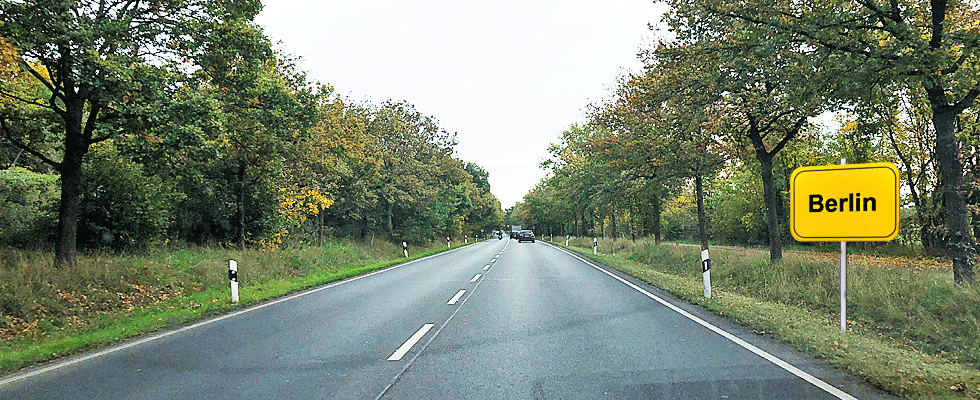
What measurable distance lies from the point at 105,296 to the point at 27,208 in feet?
21.1

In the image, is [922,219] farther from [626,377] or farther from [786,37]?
[626,377]

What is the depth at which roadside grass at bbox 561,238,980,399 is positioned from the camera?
16.0 feet

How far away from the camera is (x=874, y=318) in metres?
8.48

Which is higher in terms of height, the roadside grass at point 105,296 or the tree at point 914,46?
the tree at point 914,46

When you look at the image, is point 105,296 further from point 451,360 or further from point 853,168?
point 853,168

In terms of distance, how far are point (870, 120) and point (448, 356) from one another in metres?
11.5

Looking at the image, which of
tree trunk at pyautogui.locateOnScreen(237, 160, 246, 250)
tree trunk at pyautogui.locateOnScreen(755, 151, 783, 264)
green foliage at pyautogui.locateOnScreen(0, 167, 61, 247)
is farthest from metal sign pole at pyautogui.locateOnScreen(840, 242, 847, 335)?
tree trunk at pyautogui.locateOnScreen(237, 160, 246, 250)

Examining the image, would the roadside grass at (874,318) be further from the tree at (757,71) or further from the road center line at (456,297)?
the road center line at (456,297)

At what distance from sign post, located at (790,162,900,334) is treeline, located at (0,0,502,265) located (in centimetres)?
1031

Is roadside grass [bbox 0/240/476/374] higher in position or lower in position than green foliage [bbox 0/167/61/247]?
lower

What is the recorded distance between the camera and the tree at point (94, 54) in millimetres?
8844

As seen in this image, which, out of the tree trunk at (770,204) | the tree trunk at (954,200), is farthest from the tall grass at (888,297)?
the tree trunk at (770,204)

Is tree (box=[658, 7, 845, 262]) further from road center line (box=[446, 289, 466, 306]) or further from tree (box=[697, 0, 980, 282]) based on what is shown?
road center line (box=[446, 289, 466, 306])

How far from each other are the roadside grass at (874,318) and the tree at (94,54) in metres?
10.9
